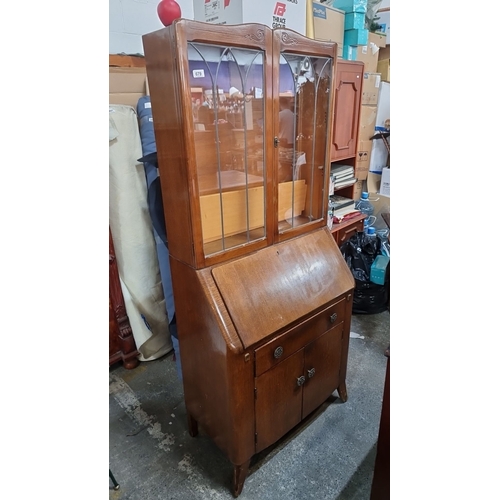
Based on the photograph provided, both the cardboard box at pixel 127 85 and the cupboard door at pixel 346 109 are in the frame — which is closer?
the cardboard box at pixel 127 85

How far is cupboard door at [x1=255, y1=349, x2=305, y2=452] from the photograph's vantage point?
4.45 ft

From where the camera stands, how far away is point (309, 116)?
1.52 meters

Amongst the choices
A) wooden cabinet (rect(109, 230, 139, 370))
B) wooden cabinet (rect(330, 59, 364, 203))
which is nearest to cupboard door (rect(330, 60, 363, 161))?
wooden cabinet (rect(330, 59, 364, 203))

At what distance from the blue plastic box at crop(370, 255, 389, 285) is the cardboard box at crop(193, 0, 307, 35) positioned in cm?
153

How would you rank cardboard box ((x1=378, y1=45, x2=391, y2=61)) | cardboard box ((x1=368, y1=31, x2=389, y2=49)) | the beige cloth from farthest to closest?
cardboard box ((x1=378, y1=45, x2=391, y2=61))
cardboard box ((x1=368, y1=31, x2=389, y2=49))
the beige cloth

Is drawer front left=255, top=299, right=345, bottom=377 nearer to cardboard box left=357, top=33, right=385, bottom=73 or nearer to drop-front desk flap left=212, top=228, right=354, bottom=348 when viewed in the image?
drop-front desk flap left=212, top=228, right=354, bottom=348

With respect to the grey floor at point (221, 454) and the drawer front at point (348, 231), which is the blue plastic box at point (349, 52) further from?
the grey floor at point (221, 454)

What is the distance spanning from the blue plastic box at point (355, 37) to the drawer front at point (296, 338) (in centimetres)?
171

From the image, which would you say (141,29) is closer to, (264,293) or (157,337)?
(264,293)

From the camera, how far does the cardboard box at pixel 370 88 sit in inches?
96.8

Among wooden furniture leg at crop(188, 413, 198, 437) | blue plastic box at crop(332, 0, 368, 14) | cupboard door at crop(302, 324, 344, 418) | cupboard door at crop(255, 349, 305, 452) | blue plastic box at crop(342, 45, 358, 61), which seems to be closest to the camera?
cupboard door at crop(255, 349, 305, 452)

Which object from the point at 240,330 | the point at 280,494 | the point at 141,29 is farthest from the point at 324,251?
the point at 141,29

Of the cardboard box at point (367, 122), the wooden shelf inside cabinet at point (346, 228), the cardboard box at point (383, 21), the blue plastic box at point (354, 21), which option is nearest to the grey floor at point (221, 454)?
the wooden shelf inside cabinet at point (346, 228)

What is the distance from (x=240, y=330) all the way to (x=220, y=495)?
723 mm
